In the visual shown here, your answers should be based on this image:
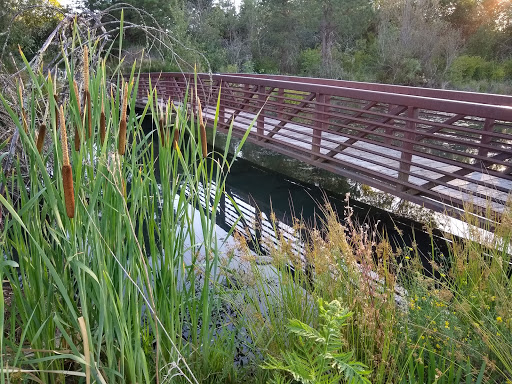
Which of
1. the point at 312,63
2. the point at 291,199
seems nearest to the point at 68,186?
the point at 291,199

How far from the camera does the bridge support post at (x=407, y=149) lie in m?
3.61

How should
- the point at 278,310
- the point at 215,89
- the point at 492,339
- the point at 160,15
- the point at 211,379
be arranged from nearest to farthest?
1. the point at 492,339
2. the point at 211,379
3. the point at 278,310
4. the point at 215,89
5. the point at 160,15

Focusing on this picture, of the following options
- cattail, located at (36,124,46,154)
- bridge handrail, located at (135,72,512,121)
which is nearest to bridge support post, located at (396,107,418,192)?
bridge handrail, located at (135,72,512,121)

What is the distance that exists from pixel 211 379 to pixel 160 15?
18.9 m

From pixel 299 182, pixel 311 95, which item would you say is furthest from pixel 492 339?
pixel 299 182

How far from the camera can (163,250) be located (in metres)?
1.30

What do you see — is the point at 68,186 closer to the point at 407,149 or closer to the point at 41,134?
the point at 41,134

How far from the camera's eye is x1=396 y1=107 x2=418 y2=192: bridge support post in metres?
3.61

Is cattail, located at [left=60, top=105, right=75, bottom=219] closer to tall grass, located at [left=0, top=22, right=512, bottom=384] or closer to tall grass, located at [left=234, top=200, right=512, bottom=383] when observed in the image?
tall grass, located at [left=0, top=22, right=512, bottom=384]

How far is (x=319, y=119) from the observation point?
187 inches

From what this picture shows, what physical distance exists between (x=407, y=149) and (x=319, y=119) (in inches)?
50.0

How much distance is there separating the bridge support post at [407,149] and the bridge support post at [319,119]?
1.12 m

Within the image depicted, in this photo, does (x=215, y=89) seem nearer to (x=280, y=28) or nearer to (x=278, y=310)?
(x=278, y=310)

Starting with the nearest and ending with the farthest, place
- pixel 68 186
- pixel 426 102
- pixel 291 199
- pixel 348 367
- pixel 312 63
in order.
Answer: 1. pixel 68 186
2. pixel 348 367
3. pixel 426 102
4. pixel 291 199
5. pixel 312 63
